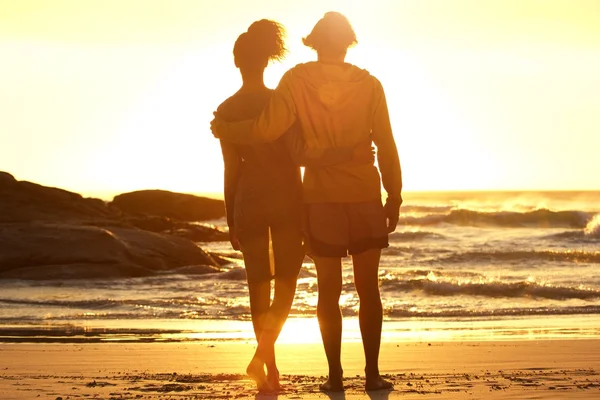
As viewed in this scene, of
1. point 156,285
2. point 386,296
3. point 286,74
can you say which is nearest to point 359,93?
point 286,74

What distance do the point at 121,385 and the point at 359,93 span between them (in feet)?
7.13

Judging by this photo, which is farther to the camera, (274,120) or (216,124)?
(216,124)

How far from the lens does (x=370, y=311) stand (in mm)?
6125

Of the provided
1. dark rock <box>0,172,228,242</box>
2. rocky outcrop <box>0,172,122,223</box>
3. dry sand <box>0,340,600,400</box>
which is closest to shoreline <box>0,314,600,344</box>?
dry sand <box>0,340,600,400</box>

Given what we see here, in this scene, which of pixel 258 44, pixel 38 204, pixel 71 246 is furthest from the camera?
pixel 38 204

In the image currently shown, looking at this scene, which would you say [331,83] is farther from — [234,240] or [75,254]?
[75,254]

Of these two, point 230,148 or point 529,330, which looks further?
point 529,330

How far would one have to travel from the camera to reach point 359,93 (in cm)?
598

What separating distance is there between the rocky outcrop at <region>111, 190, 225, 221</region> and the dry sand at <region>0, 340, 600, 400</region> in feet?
119

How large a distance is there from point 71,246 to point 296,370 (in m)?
11.0

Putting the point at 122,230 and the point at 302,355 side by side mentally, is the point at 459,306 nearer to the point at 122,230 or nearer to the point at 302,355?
the point at 302,355

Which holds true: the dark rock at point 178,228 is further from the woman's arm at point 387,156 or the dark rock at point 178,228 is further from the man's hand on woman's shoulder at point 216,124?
the woman's arm at point 387,156

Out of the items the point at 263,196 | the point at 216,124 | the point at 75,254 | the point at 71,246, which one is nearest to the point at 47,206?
the point at 71,246

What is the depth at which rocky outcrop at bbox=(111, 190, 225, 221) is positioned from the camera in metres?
45.1
